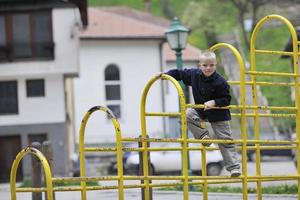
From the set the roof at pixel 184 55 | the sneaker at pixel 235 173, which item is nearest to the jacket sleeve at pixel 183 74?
the sneaker at pixel 235 173

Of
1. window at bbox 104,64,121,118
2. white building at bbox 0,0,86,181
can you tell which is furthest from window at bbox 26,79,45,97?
window at bbox 104,64,121,118

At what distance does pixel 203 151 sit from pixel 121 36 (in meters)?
39.2

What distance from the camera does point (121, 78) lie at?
5181cm

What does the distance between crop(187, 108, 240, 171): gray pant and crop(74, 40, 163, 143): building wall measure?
3906 cm

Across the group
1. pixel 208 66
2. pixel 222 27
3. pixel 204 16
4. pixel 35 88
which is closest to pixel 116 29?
pixel 35 88

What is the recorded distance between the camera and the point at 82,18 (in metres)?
41.0


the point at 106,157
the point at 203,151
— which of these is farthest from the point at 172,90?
the point at 203,151

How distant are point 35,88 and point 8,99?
133 cm

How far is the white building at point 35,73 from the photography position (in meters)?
36.9

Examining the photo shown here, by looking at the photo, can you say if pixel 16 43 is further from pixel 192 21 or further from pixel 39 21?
pixel 192 21

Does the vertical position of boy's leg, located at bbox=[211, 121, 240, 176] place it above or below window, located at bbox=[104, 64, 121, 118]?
below

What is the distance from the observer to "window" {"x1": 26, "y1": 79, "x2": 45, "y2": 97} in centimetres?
3859

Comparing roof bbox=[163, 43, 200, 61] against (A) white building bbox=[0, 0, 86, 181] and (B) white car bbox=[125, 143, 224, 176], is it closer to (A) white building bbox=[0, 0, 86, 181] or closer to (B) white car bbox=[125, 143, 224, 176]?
(A) white building bbox=[0, 0, 86, 181]

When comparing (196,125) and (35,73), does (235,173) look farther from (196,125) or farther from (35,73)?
(35,73)
